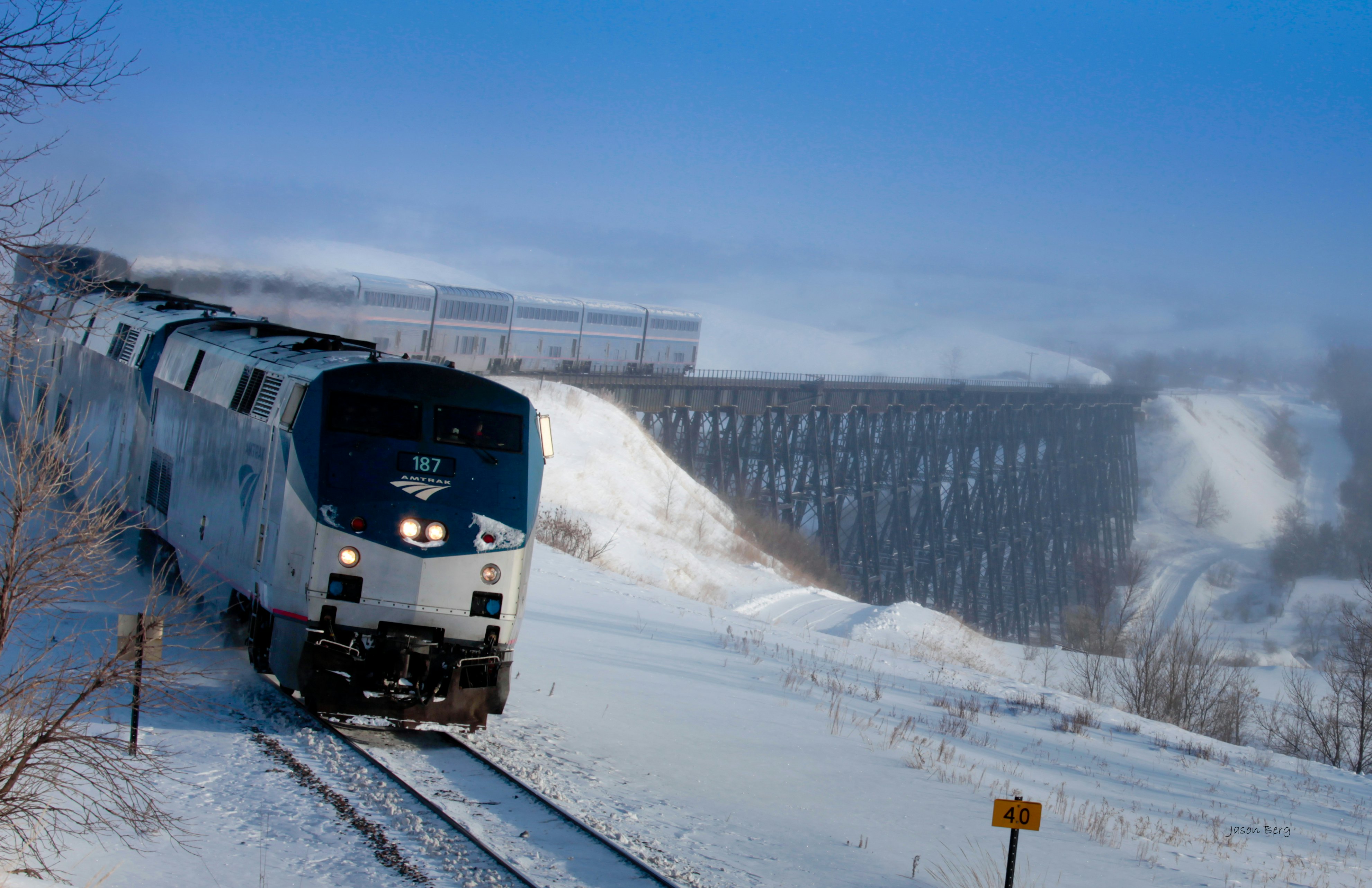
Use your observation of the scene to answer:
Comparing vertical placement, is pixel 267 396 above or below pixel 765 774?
above

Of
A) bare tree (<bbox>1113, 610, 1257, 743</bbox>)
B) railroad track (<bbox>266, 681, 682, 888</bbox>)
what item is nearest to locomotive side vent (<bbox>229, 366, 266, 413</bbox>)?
railroad track (<bbox>266, 681, 682, 888</bbox>)

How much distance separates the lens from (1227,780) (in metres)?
12.6

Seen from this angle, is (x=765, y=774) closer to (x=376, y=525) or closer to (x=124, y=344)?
(x=376, y=525)

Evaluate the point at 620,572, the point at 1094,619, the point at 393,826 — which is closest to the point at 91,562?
the point at 393,826

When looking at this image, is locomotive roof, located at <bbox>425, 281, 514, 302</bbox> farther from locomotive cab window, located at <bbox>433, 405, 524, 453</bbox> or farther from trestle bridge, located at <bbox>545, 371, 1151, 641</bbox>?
locomotive cab window, located at <bbox>433, 405, 524, 453</bbox>

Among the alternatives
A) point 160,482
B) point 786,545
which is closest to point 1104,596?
point 786,545

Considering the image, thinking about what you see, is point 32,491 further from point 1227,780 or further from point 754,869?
point 1227,780

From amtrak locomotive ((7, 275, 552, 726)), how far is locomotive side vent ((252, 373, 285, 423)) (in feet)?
0.07

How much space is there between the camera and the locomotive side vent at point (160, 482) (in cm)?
1045

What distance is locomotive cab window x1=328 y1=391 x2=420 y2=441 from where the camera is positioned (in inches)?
298

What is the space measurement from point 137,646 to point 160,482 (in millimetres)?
5475

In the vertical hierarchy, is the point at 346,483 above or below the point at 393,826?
→ above

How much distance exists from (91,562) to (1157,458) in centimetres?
12250

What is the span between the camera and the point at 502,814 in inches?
254
